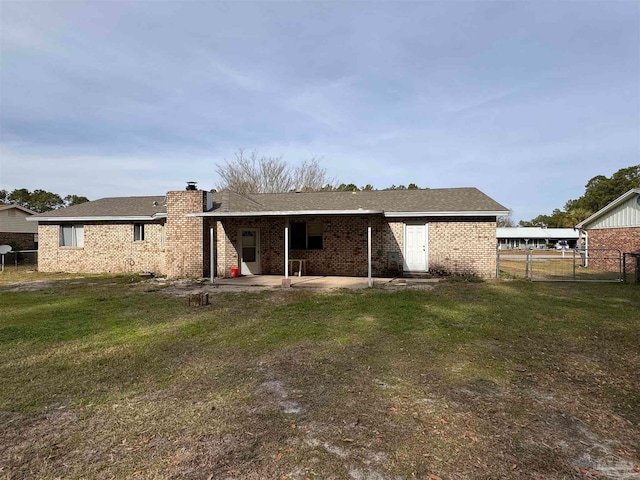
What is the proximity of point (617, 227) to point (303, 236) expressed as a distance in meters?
16.6

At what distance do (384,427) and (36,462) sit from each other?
270 centimetres

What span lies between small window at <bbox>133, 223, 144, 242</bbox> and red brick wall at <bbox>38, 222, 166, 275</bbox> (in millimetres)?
155

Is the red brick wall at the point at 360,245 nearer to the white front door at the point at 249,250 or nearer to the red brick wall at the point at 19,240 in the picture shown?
the white front door at the point at 249,250

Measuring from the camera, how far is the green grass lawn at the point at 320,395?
286 cm

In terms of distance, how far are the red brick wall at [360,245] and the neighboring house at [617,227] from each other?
7.41 meters

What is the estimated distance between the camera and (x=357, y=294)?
10.8 m

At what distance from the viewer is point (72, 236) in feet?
59.0

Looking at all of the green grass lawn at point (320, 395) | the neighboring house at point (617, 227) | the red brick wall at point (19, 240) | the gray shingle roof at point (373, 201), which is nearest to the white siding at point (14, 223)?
the red brick wall at point (19, 240)

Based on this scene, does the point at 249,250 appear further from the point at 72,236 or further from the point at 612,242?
the point at 612,242

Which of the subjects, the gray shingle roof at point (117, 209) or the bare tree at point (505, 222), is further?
the bare tree at point (505, 222)

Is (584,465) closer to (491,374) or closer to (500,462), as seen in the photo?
(500,462)

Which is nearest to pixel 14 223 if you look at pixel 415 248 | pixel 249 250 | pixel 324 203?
pixel 249 250

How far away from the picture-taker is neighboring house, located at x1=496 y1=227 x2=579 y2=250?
5081cm

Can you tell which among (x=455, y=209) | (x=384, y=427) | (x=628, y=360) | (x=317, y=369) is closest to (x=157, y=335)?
(x=317, y=369)
